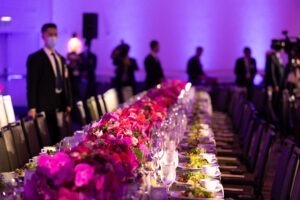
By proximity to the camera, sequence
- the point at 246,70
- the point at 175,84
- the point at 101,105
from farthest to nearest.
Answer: the point at 246,70, the point at 175,84, the point at 101,105

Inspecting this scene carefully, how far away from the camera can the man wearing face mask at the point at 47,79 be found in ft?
22.0

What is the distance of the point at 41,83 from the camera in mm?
6836

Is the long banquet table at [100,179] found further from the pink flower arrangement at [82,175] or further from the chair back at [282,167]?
the chair back at [282,167]

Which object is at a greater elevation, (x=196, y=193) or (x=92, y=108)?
(x=196, y=193)

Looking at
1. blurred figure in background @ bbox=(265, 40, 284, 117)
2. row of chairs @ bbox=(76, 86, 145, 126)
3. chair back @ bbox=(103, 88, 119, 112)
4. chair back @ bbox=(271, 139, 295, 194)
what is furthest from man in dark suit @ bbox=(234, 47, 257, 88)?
chair back @ bbox=(271, 139, 295, 194)

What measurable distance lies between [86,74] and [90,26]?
3.64ft

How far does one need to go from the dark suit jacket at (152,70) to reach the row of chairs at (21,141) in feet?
22.5

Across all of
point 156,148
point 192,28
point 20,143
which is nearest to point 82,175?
point 156,148

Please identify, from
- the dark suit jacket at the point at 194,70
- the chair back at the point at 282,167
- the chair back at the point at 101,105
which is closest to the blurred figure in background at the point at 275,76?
the dark suit jacket at the point at 194,70

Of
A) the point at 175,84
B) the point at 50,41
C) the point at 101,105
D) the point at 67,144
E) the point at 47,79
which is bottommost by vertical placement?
the point at 101,105

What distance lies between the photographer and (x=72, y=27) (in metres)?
16.8

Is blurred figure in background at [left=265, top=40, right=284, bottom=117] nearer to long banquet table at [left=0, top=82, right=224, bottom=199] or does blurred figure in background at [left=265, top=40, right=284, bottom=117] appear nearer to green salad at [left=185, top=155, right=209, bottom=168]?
green salad at [left=185, top=155, right=209, bottom=168]

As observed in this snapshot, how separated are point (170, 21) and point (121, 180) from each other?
50.9 feet

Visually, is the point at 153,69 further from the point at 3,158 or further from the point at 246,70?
the point at 3,158
